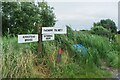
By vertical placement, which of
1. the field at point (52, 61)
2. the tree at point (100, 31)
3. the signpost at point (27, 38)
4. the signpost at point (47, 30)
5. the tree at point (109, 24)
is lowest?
the field at point (52, 61)

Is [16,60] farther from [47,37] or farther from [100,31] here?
[100,31]

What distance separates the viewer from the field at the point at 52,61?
759 cm

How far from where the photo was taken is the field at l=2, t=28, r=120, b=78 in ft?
24.9

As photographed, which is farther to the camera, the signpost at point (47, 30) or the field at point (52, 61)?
the signpost at point (47, 30)

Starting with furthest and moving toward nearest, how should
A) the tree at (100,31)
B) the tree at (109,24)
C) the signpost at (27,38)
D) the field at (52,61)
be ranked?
the tree at (109,24) → the tree at (100,31) → the signpost at (27,38) → the field at (52,61)

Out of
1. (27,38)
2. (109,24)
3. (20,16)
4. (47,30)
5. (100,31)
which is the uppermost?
(20,16)

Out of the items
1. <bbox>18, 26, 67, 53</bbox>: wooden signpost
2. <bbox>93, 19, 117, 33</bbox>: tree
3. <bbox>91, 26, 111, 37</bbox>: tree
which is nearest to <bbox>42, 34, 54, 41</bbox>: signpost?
<bbox>18, 26, 67, 53</bbox>: wooden signpost

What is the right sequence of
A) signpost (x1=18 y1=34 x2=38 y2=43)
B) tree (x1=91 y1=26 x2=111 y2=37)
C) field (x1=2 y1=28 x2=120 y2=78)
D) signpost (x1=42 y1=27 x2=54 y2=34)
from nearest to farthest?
field (x1=2 y1=28 x2=120 y2=78) → signpost (x1=18 y1=34 x2=38 y2=43) → signpost (x1=42 y1=27 x2=54 y2=34) → tree (x1=91 y1=26 x2=111 y2=37)

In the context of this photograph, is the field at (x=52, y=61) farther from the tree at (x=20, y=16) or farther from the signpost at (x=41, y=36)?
the tree at (x=20, y=16)

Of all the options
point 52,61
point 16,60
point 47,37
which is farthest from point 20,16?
point 16,60

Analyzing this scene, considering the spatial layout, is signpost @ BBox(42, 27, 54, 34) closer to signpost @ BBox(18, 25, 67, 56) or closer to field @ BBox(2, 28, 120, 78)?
signpost @ BBox(18, 25, 67, 56)

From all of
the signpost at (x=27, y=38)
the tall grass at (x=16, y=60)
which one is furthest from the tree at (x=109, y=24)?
the tall grass at (x=16, y=60)

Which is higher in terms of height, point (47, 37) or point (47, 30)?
point (47, 30)

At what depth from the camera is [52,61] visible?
27.9 feet
